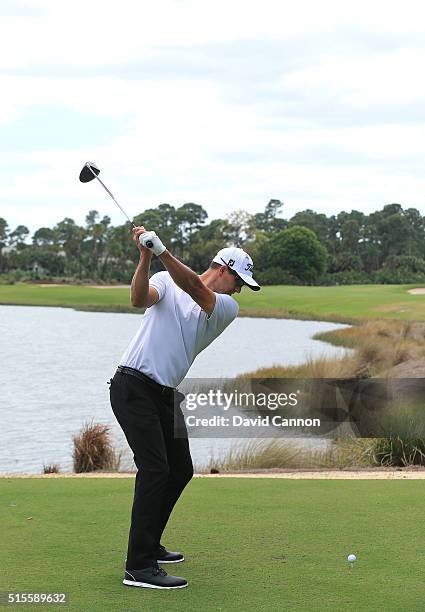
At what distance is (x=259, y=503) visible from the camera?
6.88 m

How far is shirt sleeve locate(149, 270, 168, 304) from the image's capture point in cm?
470

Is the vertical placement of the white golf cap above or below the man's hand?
below

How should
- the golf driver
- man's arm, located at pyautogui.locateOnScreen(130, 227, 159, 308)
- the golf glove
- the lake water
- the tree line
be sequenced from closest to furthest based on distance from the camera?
the golf glove, man's arm, located at pyautogui.locateOnScreen(130, 227, 159, 308), the golf driver, the lake water, the tree line

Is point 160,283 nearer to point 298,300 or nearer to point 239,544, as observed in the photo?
point 239,544

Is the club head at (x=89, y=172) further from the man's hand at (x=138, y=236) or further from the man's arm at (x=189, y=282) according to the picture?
the man's arm at (x=189, y=282)

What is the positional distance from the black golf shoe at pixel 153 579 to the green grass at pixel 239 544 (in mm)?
45

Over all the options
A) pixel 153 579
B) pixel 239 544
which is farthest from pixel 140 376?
pixel 239 544

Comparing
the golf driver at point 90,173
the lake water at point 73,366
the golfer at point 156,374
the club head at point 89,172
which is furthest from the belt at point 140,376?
the lake water at point 73,366

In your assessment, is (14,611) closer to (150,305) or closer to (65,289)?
(150,305)

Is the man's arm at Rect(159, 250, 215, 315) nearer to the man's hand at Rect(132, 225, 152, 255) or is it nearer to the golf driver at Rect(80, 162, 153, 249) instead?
the man's hand at Rect(132, 225, 152, 255)

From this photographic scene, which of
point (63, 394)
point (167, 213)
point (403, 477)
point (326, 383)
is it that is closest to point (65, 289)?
point (167, 213)

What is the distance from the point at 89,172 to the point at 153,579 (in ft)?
6.65

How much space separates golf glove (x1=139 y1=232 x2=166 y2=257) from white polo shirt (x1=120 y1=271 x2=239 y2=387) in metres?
0.32

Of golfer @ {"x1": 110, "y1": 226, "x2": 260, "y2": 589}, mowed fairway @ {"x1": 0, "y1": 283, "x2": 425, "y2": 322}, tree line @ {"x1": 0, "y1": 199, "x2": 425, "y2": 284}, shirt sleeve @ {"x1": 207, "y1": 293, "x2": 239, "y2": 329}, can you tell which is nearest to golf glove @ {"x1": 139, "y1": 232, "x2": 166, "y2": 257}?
golfer @ {"x1": 110, "y1": 226, "x2": 260, "y2": 589}
